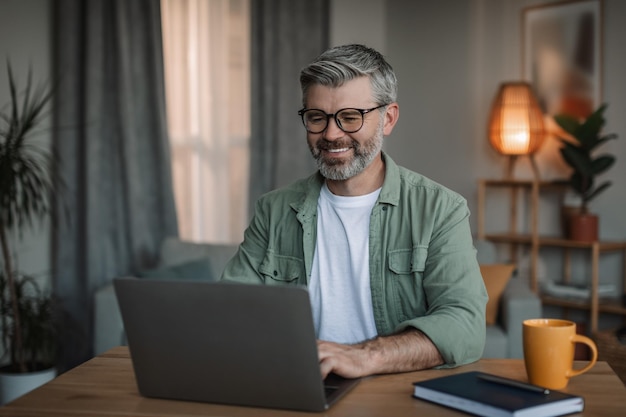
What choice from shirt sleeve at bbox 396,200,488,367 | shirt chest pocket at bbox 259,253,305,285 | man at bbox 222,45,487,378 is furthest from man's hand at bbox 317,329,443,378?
shirt chest pocket at bbox 259,253,305,285

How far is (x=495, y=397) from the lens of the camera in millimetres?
1195

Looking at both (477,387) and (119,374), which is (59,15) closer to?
(119,374)

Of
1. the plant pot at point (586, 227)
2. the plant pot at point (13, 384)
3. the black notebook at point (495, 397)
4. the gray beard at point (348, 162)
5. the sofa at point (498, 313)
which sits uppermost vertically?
the gray beard at point (348, 162)

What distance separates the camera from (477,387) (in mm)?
1246

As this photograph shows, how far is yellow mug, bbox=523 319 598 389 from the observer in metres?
1.32

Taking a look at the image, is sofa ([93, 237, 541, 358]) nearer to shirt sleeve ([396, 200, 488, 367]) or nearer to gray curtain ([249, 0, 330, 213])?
gray curtain ([249, 0, 330, 213])

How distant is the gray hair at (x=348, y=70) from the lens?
1.81 meters

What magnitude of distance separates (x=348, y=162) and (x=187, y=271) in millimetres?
1969

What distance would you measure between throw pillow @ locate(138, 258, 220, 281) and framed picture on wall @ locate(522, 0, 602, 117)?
2.10 meters

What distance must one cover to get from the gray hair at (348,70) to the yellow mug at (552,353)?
72cm

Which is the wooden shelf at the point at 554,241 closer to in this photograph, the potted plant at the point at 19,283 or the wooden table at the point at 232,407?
the potted plant at the point at 19,283

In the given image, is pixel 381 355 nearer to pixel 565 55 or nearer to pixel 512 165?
pixel 512 165

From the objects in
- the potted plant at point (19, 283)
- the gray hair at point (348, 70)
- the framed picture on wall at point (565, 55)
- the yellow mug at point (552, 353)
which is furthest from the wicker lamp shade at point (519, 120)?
the yellow mug at point (552, 353)

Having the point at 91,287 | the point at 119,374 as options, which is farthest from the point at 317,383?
the point at 91,287
